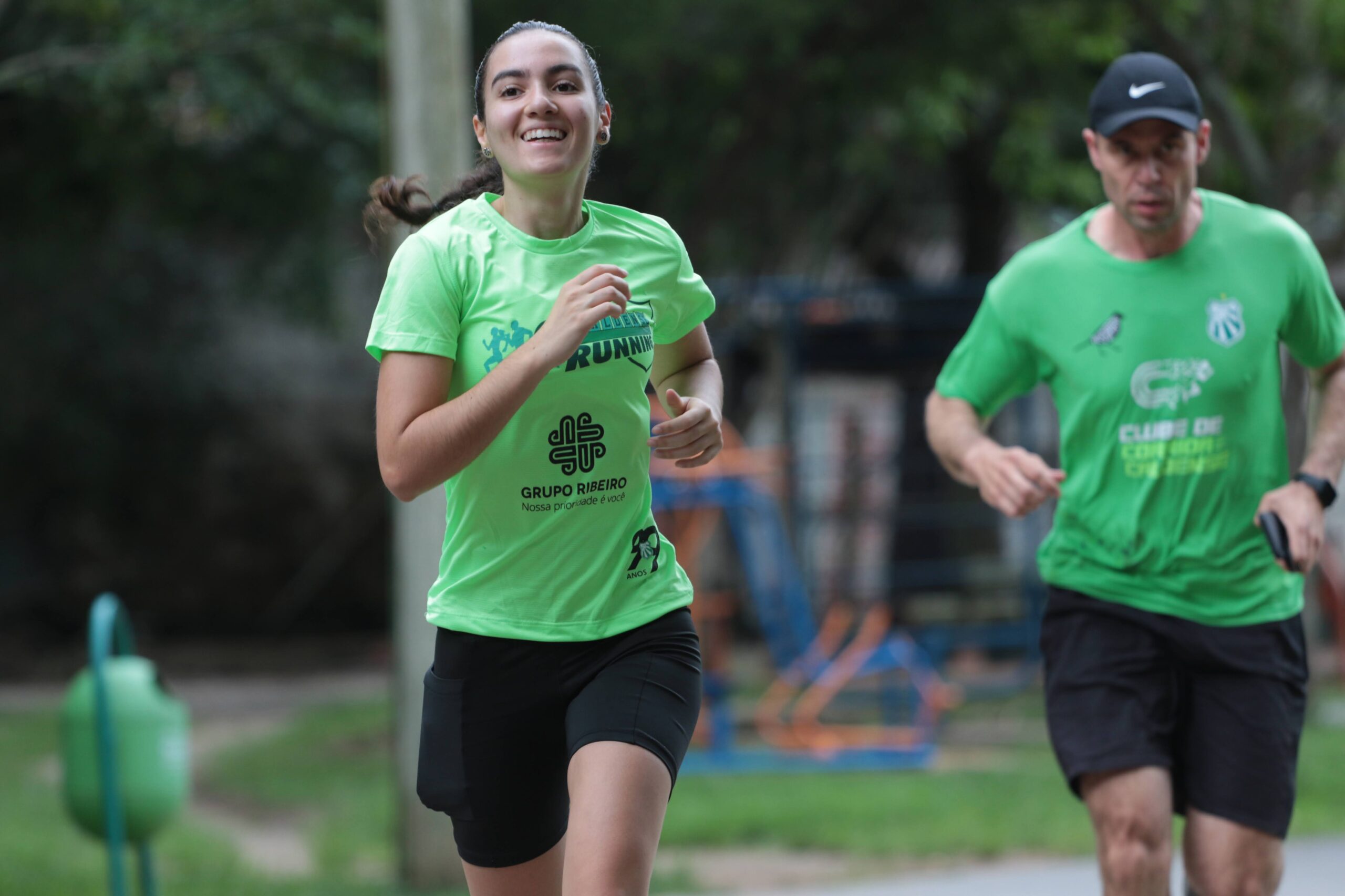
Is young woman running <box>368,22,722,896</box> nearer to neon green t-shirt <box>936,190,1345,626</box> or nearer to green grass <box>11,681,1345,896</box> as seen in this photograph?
neon green t-shirt <box>936,190,1345,626</box>

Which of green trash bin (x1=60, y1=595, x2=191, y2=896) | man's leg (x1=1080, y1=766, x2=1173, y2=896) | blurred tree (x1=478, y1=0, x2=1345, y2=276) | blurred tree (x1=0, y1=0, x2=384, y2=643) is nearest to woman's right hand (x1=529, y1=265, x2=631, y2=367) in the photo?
man's leg (x1=1080, y1=766, x2=1173, y2=896)

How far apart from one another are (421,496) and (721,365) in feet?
24.2

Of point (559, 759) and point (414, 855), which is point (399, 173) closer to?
point (414, 855)

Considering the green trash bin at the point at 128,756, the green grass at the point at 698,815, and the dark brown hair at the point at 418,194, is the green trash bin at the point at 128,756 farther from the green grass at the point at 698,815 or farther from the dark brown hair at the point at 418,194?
the dark brown hair at the point at 418,194

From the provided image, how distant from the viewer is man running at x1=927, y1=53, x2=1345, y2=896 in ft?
11.3

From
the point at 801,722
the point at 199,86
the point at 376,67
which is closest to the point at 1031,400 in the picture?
the point at 801,722

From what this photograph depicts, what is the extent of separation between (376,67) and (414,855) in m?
6.09

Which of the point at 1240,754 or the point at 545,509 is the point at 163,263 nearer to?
the point at 545,509

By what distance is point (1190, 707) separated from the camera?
3584 mm

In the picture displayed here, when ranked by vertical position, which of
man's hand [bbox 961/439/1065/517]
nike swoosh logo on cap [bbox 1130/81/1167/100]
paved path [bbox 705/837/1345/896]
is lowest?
paved path [bbox 705/837/1345/896]

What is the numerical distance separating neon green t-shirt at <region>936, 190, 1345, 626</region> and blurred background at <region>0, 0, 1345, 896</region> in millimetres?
3476

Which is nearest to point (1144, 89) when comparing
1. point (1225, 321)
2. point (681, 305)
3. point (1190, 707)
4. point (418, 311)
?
point (1225, 321)

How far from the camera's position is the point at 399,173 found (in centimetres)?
664

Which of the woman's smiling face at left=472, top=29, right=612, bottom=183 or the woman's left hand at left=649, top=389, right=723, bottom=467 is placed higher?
the woman's smiling face at left=472, top=29, right=612, bottom=183
